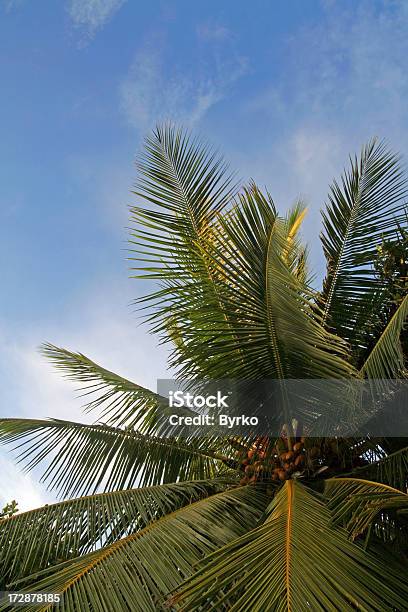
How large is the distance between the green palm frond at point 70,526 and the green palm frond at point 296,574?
1319mm

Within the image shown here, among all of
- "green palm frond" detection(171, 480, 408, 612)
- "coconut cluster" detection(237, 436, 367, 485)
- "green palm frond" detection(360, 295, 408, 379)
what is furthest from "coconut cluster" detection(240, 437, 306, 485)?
"green palm frond" detection(171, 480, 408, 612)

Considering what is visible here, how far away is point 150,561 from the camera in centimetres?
346

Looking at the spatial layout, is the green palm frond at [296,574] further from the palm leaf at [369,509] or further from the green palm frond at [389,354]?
the green palm frond at [389,354]

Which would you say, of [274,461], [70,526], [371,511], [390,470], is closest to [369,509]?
[371,511]

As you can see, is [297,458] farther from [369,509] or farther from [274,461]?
[369,509]

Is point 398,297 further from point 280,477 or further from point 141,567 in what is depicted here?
point 141,567

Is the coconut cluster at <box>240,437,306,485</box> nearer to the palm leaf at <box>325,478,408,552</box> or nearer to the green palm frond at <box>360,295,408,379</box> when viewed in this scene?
the palm leaf at <box>325,478,408,552</box>

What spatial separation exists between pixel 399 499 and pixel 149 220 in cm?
304

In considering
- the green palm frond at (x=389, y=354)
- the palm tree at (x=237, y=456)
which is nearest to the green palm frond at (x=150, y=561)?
the palm tree at (x=237, y=456)

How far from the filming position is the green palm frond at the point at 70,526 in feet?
13.3

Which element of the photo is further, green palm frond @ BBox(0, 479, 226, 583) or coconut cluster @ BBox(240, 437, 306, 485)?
coconut cluster @ BBox(240, 437, 306, 485)

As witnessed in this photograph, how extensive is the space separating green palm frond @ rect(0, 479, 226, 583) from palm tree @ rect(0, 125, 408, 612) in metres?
0.01

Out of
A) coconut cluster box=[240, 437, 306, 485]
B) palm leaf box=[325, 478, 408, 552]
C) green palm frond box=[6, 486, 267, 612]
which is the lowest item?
green palm frond box=[6, 486, 267, 612]

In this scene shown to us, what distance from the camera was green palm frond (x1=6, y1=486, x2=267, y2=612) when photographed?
3.22 meters
